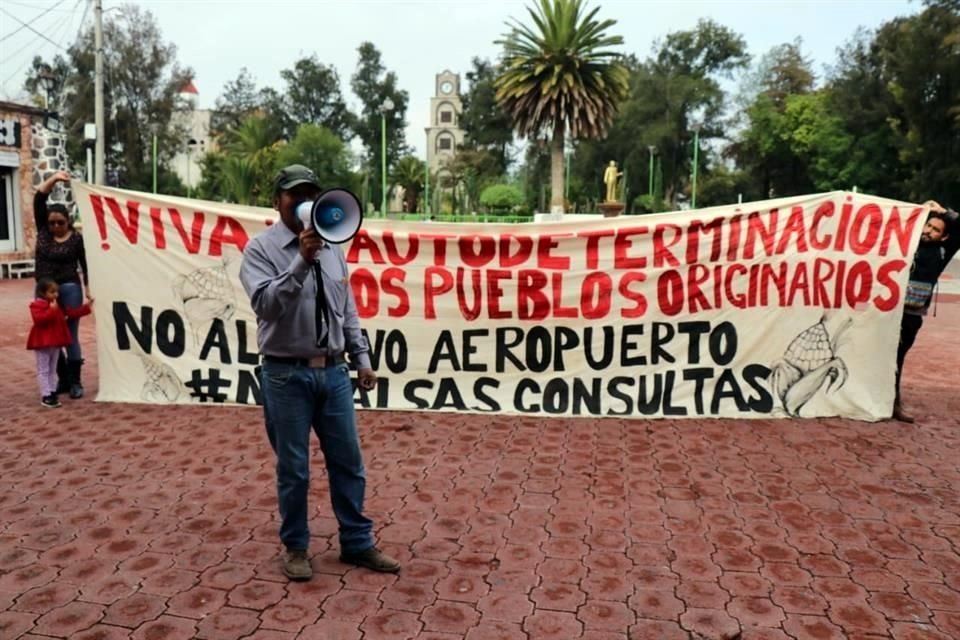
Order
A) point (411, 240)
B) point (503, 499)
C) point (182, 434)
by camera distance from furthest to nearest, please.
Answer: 1. point (411, 240)
2. point (182, 434)
3. point (503, 499)

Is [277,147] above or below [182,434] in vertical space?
above

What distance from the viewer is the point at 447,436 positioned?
5531mm

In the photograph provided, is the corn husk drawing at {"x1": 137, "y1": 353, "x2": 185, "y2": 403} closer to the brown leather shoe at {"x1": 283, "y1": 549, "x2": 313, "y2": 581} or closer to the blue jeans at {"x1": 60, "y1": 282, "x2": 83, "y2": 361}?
the blue jeans at {"x1": 60, "y1": 282, "x2": 83, "y2": 361}

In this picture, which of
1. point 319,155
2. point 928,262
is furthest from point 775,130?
point 928,262

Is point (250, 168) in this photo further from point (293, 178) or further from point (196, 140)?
point (293, 178)

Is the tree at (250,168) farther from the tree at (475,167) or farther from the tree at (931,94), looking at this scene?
the tree at (931,94)

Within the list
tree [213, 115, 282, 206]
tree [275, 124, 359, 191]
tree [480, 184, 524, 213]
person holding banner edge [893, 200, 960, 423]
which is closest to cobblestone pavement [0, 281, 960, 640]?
person holding banner edge [893, 200, 960, 423]

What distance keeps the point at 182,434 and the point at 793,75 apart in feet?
196

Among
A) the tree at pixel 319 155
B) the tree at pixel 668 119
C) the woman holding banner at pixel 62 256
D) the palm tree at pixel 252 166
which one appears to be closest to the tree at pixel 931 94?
the tree at pixel 668 119

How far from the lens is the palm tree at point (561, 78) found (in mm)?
37125

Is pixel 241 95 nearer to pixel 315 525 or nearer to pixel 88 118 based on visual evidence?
pixel 88 118

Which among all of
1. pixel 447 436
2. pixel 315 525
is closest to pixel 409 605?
pixel 315 525

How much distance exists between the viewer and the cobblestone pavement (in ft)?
9.99

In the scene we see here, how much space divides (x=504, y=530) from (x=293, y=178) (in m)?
1.99
